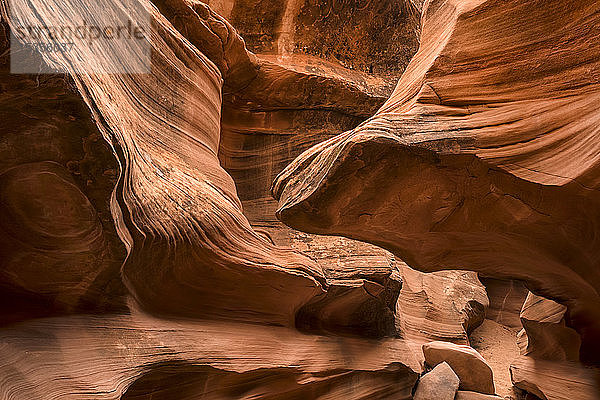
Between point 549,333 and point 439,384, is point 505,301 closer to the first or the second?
point 439,384

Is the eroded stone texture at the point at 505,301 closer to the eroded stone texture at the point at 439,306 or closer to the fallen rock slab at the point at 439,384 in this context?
the eroded stone texture at the point at 439,306

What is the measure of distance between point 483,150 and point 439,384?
107 inches

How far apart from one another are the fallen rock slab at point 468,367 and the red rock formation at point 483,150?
187 centimetres

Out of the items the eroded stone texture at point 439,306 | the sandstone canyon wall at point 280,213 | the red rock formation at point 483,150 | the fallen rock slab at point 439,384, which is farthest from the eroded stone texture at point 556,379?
the eroded stone texture at point 439,306

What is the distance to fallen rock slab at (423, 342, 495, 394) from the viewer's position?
171 inches

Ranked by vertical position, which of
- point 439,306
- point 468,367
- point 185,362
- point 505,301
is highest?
point 505,301

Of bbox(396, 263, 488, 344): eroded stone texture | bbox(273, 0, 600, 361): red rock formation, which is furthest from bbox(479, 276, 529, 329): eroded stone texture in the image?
bbox(273, 0, 600, 361): red rock formation

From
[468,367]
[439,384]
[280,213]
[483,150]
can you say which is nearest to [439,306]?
[468,367]

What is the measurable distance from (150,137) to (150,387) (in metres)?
1.43

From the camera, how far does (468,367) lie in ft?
14.4

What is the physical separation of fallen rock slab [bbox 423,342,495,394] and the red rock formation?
1.87 m

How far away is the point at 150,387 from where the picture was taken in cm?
273

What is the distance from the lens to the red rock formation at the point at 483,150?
7.14ft

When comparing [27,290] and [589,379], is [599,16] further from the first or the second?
[27,290]
